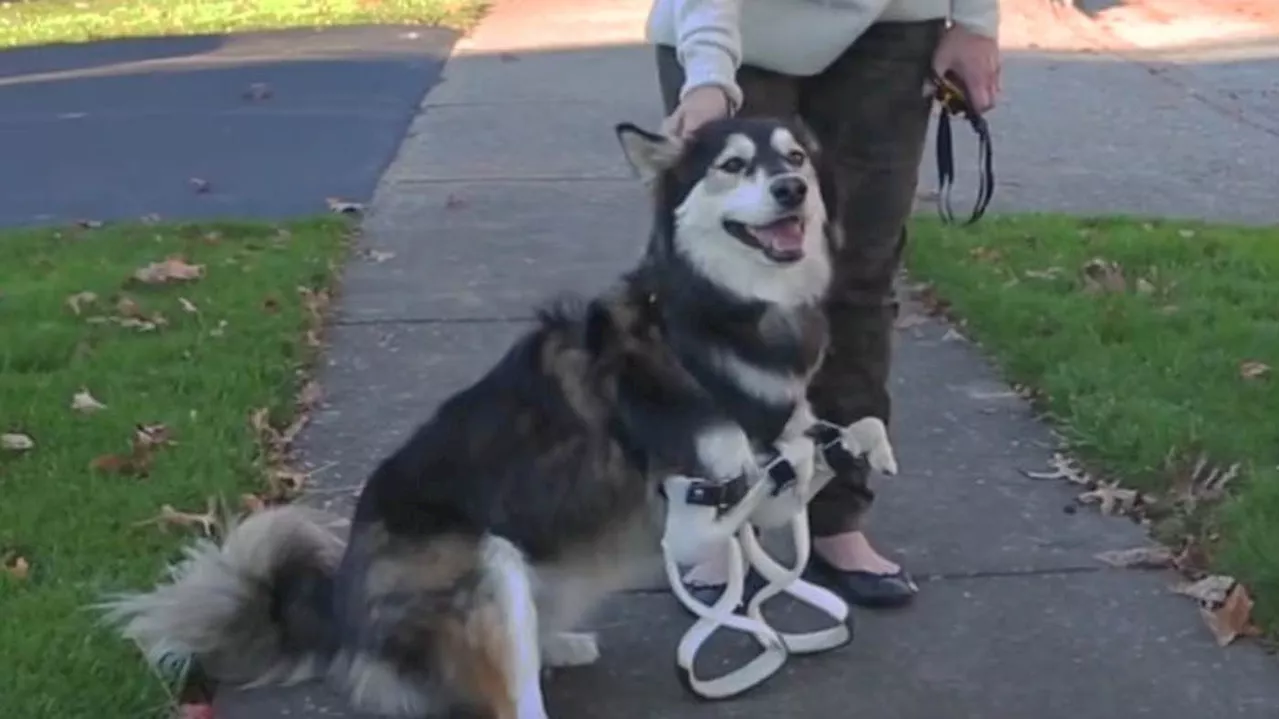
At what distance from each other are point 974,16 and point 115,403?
2.90m

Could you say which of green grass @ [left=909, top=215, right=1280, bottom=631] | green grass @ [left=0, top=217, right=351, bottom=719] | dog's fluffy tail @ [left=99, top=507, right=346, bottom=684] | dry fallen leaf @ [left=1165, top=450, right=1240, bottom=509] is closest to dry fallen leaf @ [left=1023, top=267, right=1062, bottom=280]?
green grass @ [left=909, top=215, right=1280, bottom=631]

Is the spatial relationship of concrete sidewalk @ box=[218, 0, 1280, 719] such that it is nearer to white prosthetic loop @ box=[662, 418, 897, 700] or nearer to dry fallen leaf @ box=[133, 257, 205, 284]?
white prosthetic loop @ box=[662, 418, 897, 700]

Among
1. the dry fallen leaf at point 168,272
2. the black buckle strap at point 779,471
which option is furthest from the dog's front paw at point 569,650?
the dry fallen leaf at point 168,272

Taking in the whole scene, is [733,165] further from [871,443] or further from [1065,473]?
[1065,473]

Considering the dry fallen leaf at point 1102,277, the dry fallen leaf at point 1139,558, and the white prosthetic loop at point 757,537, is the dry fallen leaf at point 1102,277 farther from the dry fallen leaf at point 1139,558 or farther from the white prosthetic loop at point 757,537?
the white prosthetic loop at point 757,537

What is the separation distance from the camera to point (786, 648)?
4195mm

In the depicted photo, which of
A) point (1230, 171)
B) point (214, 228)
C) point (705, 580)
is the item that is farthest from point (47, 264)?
point (1230, 171)

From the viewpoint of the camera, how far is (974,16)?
4.46 meters

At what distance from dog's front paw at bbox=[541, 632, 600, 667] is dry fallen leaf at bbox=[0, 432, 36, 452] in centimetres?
205

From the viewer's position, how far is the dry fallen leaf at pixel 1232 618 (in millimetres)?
4270

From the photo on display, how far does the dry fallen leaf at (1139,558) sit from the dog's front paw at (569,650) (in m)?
1.33

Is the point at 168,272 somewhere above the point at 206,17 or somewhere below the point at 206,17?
above

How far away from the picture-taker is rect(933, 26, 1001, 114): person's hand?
4469 mm

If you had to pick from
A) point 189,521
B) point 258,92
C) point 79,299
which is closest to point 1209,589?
point 189,521
